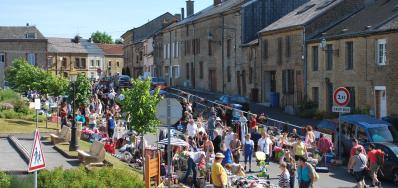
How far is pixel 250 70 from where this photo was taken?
52688 millimetres

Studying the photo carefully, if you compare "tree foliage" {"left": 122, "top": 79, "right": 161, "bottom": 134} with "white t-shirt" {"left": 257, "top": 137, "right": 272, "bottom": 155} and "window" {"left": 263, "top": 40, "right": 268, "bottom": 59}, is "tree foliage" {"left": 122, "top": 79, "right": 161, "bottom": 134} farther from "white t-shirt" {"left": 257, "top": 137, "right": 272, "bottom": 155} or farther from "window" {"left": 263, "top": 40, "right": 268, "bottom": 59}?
"window" {"left": 263, "top": 40, "right": 268, "bottom": 59}

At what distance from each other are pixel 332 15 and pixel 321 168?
2091 cm

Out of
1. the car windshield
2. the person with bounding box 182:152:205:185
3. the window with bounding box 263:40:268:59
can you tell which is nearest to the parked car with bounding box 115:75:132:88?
the window with bounding box 263:40:268:59

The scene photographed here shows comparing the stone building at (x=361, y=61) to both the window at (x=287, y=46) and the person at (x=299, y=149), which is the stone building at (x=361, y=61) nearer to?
the window at (x=287, y=46)

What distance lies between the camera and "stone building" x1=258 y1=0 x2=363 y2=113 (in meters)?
43.4

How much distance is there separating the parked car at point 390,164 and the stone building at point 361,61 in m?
11.2

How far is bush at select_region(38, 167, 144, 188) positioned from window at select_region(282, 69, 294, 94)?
2934 centimetres

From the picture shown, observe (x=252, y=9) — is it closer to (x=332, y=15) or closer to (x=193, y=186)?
(x=332, y=15)

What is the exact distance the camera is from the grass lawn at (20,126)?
33.4 meters

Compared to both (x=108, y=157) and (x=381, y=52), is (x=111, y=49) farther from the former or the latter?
(x=108, y=157)

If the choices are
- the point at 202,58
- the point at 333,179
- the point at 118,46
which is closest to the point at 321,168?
the point at 333,179

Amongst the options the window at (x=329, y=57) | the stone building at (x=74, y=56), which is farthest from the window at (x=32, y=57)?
the window at (x=329, y=57)

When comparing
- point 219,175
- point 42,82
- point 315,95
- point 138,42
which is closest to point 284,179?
point 219,175

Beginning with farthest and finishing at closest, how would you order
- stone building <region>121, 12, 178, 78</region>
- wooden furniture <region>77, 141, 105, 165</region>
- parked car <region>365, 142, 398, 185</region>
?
stone building <region>121, 12, 178, 78</region> → wooden furniture <region>77, 141, 105, 165</region> → parked car <region>365, 142, 398, 185</region>
